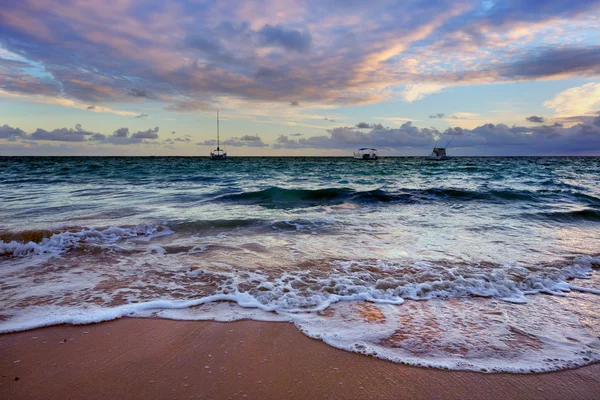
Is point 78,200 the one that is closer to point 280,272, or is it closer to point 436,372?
point 280,272

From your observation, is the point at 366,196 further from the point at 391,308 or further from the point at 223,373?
the point at 223,373

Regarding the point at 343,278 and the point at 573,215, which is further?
the point at 573,215


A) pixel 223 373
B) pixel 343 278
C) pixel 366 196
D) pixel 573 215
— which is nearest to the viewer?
pixel 223 373

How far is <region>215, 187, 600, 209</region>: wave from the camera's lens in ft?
45.6

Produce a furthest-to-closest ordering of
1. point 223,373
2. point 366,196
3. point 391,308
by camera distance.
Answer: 1. point 366,196
2. point 391,308
3. point 223,373

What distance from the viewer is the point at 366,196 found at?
48.7ft

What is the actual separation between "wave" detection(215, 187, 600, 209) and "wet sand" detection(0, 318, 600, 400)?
389 inches

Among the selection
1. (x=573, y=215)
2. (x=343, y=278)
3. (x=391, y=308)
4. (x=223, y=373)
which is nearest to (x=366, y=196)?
(x=573, y=215)

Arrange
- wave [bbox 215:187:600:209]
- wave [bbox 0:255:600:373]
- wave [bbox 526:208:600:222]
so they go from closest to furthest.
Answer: wave [bbox 0:255:600:373] < wave [bbox 526:208:600:222] < wave [bbox 215:187:600:209]

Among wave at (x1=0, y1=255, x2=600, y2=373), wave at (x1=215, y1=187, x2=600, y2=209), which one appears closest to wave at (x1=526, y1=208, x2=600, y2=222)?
wave at (x1=215, y1=187, x2=600, y2=209)

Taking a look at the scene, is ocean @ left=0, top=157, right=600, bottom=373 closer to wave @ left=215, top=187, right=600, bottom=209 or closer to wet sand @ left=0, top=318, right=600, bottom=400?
wet sand @ left=0, top=318, right=600, bottom=400

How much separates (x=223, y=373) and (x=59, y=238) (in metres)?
5.88

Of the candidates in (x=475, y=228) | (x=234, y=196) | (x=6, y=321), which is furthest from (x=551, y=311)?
(x=234, y=196)

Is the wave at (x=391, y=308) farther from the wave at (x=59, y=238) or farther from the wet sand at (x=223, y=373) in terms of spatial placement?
the wave at (x=59, y=238)
